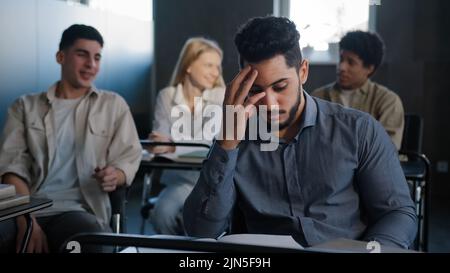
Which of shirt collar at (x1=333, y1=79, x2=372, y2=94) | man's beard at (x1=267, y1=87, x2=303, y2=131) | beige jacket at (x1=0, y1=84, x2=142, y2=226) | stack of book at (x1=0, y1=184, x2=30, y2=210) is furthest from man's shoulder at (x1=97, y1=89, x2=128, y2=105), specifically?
shirt collar at (x1=333, y1=79, x2=372, y2=94)

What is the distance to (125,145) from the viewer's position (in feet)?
7.57

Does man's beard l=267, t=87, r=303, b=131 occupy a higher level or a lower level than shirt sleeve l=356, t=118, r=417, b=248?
higher

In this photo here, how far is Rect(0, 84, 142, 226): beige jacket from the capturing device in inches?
85.7

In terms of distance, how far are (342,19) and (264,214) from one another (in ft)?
9.50

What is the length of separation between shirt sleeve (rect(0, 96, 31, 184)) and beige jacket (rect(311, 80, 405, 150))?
1.48 meters

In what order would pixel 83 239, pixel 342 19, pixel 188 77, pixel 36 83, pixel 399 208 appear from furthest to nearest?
pixel 342 19 < pixel 36 83 < pixel 188 77 < pixel 399 208 < pixel 83 239

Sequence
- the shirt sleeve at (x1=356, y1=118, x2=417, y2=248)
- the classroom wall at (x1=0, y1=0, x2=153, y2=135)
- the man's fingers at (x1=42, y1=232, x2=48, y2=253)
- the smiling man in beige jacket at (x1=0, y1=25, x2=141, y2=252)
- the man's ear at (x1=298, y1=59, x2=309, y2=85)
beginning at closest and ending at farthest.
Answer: the shirt sleeve at (x1=356, y1=118, x2=417, y2=248), the man's ear at (x1=298, y1=59, x2=309, y2=85), the man's fingers at (x1=42, y1=232, x2=48, y2=253), the smiling man in beige jacket at (x1=0, y1=25, x2=141, y2=252), the classroom wall at (x1=0, y1=0, x2=153, y2=135)

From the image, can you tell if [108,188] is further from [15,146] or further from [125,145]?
[15,146]

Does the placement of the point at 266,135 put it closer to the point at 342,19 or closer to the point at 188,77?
the point at 188,77

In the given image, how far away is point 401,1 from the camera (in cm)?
477

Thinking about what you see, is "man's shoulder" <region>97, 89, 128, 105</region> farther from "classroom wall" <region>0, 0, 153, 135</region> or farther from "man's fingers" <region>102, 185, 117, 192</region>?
"classroom wall" <region>0, 0, 153, 135</region>

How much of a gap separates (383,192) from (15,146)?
144 cm

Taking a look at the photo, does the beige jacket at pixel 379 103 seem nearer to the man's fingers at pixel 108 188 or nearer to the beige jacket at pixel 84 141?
the beige jacket at pixel 84 141

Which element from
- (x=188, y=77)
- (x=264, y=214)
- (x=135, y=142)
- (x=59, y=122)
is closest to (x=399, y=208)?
(x=264, y=214)
